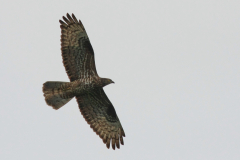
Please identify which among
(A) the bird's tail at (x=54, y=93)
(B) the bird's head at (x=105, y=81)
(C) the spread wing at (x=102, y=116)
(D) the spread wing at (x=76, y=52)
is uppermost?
(D) the spread wing at (x=76, y=52)

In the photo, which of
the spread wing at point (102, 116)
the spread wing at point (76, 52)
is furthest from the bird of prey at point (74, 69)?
the spread wing at point (102, 116)

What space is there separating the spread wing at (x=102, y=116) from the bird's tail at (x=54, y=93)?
2.85 feet

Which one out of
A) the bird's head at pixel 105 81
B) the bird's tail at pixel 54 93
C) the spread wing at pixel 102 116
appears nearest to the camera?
the bird's tail at pixel 54 93

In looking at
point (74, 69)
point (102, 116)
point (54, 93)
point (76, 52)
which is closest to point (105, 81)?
point (74, 69)

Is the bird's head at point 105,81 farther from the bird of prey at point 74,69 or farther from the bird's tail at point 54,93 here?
the bird's tail at point 54,93

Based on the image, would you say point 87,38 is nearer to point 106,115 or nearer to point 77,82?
point 77,82

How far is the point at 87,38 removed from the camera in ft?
62.1

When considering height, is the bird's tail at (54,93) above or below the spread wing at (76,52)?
below

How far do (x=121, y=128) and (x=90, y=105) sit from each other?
1569 mm

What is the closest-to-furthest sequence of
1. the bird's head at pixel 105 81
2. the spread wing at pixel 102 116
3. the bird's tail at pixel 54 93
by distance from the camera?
the bird's tail at pixel 54 93
the bird's head at pixel 105 81
the spread wing at pixel 102 116

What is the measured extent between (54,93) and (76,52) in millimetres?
1721

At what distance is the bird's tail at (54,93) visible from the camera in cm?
1881

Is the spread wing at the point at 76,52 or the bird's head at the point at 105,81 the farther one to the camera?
the bird's head at the point at 105,81

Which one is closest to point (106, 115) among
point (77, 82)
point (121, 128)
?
point (121, 128)
